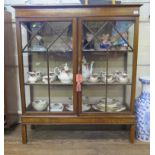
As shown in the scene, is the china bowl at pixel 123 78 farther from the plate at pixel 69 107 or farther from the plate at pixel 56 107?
the plate at pixel 56 107

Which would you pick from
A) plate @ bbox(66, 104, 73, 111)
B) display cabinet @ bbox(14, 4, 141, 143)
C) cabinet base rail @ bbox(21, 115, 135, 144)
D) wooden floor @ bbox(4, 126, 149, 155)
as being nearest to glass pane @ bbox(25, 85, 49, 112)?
display cabinet @ bbox(14, 4, 141, 143)

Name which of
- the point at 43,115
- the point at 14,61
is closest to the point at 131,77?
the point at 43,115

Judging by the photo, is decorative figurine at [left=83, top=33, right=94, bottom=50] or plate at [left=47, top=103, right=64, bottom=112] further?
plate at [left=47, top=103, right=64, bottom=112]

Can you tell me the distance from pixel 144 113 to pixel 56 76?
100 centimetres

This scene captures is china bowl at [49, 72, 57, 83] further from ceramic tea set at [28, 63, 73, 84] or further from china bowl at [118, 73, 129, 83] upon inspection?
china bowl at [118, 73, 129, 83]

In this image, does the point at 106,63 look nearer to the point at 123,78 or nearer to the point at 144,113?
the point at 123,78

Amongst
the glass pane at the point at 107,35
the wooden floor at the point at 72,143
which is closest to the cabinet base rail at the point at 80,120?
the wooden floor at the point at 72,143

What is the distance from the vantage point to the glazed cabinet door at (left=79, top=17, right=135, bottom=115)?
6.19ft

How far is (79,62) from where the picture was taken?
1.89 metres

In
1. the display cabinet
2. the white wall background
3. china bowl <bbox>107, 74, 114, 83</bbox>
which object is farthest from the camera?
the white wall background

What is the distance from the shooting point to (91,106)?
212 centimetres

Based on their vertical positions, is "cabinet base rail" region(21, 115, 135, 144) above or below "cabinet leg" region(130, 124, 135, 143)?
above

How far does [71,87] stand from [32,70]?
49 centimetres

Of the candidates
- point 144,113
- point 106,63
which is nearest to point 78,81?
point 106,63
